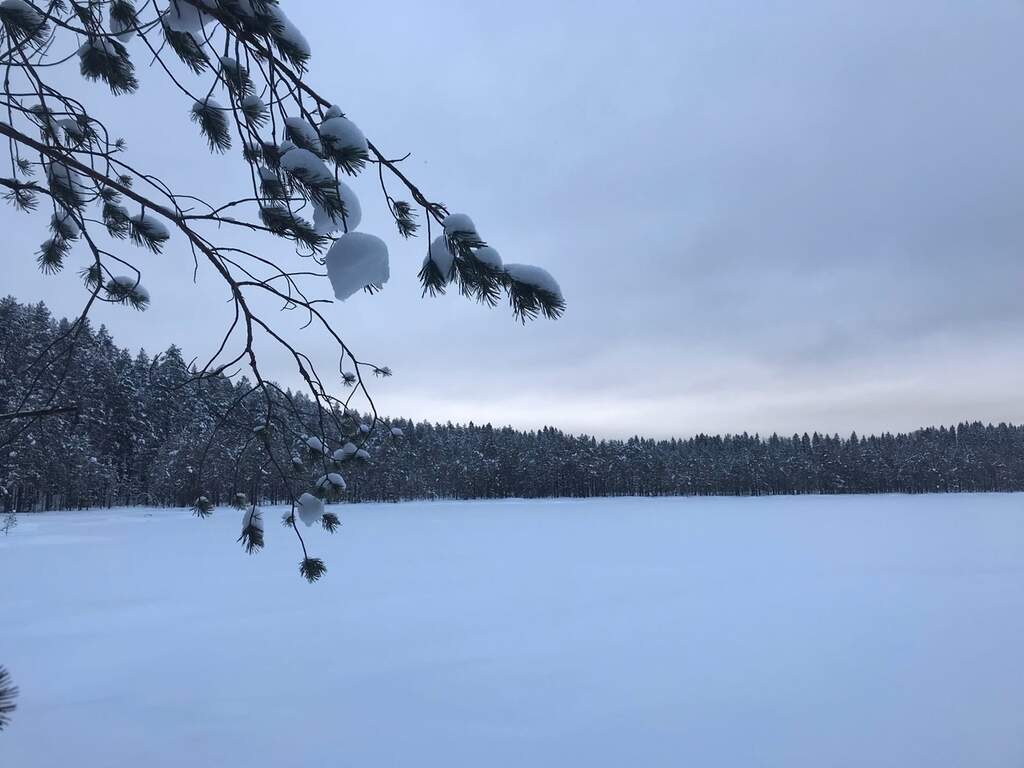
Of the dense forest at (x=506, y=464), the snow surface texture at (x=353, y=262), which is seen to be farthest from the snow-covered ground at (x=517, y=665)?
the dense forest at (x=506, y=464)

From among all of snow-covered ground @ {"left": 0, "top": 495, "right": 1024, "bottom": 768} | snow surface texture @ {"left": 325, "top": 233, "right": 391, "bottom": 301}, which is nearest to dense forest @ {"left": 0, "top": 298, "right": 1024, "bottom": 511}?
snow-covered ground @ {"left": 0, "top": 495, "right": 1024, "bottom": 768}

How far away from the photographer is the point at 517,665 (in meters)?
5.87

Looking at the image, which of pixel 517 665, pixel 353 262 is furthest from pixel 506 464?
pixel 353 262

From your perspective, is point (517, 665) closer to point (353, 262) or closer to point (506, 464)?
point (353, 262)

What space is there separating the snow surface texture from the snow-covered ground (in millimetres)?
3982

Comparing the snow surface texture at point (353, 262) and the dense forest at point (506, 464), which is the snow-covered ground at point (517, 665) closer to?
the snow surface texture at point (353, 262)

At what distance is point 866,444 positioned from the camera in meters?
94.2

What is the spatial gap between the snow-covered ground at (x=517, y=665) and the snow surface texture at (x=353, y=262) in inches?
157

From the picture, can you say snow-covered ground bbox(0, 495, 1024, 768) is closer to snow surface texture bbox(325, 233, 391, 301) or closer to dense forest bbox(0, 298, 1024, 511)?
snow surface texture bbox(325, 233, 391, 301)

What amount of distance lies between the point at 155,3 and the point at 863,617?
31.9 ft

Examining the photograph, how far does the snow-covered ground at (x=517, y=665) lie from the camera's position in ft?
13.7

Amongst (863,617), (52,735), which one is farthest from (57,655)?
(863,617)

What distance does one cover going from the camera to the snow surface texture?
4.50 ft

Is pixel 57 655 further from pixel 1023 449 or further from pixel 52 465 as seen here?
pixel 1023 449
